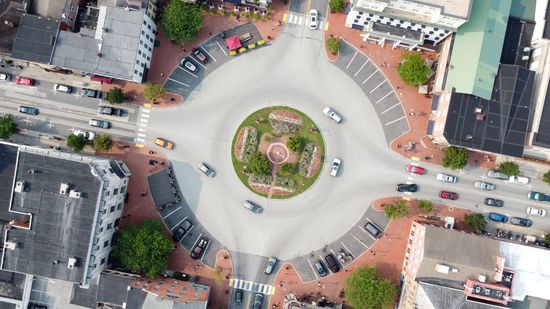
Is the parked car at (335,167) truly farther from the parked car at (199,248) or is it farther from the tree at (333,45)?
the parked car at (199,248)

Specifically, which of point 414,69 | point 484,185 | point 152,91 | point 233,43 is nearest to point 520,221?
point 484,185

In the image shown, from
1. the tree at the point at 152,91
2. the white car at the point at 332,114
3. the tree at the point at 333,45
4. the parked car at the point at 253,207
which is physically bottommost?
the parked car at the point at 253,207

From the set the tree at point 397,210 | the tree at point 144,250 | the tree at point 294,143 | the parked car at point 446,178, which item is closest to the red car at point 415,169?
the parked car at point 446,178

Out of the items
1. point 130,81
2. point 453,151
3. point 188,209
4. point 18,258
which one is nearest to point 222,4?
point 130,81

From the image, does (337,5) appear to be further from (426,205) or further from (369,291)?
(369,291)

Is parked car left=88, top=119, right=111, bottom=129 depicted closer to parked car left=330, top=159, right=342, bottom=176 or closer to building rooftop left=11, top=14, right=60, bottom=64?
building rooftop left=11, top=14, right=60, bottom=64

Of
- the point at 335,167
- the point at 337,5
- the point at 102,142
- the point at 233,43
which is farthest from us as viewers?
the point at 335,167

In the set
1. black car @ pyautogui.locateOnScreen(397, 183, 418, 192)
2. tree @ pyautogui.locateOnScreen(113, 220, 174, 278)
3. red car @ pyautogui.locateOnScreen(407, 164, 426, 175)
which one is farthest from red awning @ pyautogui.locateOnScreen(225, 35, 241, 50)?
black car @ pyautogui.locateOnScreen(397, 183, 418, 192)
